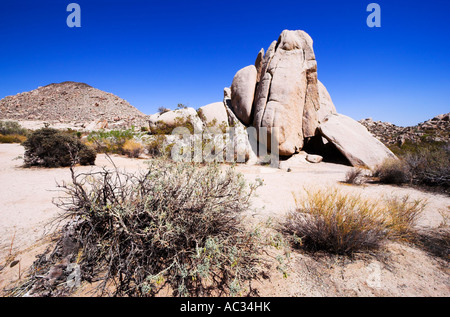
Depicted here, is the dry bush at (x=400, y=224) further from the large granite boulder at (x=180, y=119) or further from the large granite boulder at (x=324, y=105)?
the large granite boulder at (x=324, y=105)

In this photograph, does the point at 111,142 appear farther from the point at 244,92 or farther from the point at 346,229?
the point at 346,229

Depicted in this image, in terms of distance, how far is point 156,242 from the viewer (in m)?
1.92

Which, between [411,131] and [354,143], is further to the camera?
[411,131]

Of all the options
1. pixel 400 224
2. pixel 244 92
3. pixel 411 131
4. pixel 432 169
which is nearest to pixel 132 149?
pixel 244 92

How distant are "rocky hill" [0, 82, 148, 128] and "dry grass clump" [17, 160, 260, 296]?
90.9ft

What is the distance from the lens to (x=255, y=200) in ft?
14.0

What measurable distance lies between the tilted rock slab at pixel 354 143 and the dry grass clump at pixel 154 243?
9.33 metres

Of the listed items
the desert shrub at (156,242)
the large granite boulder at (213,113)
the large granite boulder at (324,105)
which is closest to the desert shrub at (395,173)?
the desert shrub at (156,242)

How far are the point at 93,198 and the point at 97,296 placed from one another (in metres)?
0.92

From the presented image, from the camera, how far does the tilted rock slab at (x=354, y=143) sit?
9.05 m

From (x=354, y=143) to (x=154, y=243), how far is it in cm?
1098

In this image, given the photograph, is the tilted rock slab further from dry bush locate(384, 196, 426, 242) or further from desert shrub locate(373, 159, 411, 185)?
dry bush locate(384, 196, 426, 242)
